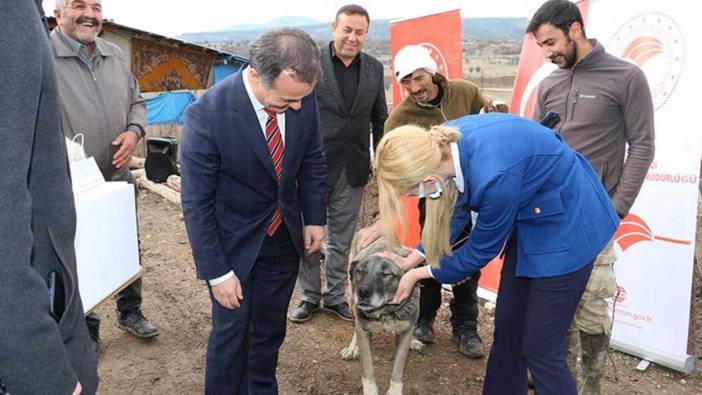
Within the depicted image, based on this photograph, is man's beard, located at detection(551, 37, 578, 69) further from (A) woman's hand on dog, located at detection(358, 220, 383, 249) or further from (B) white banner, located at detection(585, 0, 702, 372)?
(A) woman's hand on dog, located at detection(358, 220, 383, 249)

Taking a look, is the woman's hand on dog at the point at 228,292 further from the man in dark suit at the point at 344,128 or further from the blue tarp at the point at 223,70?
the blue tarp at the point at 223,70

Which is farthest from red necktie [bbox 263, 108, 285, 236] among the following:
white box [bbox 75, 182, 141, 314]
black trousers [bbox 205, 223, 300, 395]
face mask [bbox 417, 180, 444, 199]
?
white box [bbox 75, 182, 141, 314]

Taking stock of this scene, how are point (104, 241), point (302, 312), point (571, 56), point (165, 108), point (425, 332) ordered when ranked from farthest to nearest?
point (165, 108), point (302, 312), point (425, 332), point (571, 56), point (104, 241)

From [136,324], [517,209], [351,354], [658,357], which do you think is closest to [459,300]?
[351,354]

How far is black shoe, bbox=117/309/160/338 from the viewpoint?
438cm

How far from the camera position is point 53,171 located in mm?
1307

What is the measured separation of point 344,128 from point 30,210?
3.41 m

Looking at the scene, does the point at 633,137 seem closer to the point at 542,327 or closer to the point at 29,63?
the point at 542,327

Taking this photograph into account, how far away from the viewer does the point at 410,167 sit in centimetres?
229

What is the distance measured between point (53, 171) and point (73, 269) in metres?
0.27

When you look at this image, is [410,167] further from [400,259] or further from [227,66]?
[227,66]

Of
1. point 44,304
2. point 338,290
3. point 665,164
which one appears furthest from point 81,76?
point 665,164

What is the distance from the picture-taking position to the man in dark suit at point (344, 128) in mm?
4410

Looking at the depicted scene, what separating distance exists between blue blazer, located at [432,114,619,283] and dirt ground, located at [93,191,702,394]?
1.67 meters
